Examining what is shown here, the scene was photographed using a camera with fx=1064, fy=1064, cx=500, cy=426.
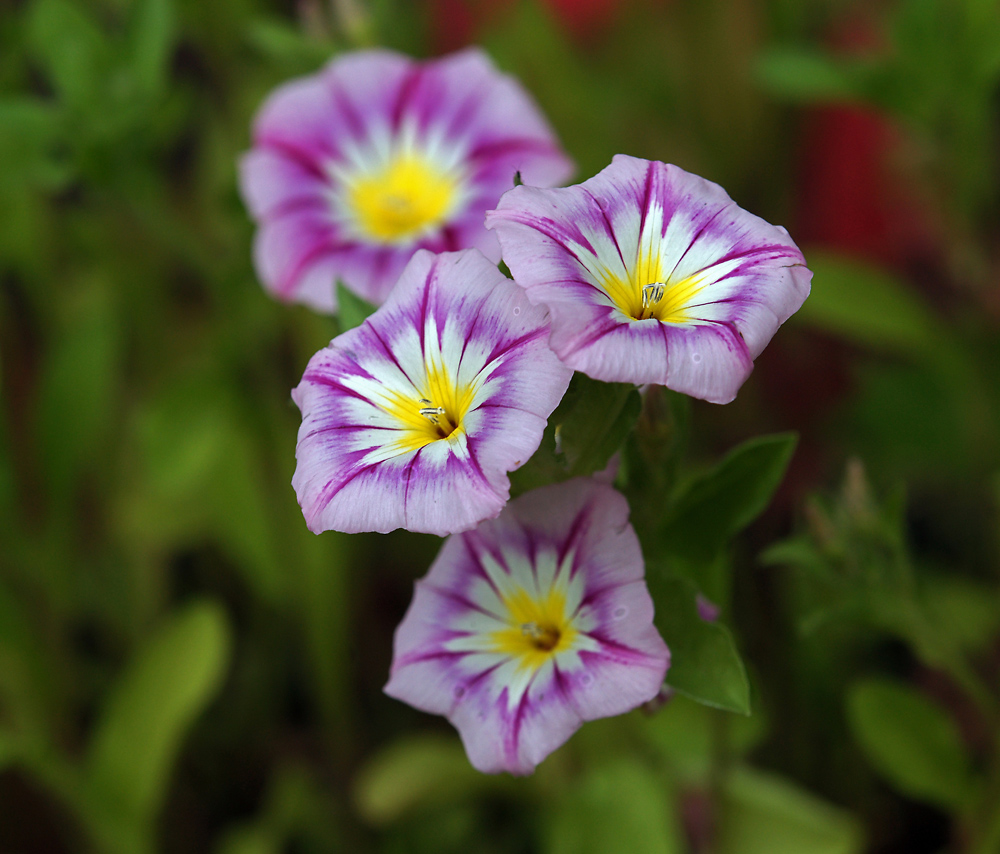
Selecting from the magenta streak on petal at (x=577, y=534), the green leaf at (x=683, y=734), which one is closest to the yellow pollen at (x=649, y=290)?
the magenta streak on petal at (x=577, y=534)

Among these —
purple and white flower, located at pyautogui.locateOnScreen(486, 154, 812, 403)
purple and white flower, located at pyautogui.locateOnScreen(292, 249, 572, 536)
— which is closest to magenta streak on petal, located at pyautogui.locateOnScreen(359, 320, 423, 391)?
purple and white flower, located at pyautogui.locateOnScreen(292, 249, 572, 536)

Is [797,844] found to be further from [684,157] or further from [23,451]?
[23,451]

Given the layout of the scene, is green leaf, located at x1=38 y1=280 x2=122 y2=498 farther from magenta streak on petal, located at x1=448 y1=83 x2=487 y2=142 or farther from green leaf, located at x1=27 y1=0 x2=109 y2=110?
magenta streak on petal, located at x1=448 y1=83 x2=487 y2=142

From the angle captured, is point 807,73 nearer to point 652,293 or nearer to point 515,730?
point 652,293

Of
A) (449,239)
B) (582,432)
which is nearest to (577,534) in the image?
(582,432)

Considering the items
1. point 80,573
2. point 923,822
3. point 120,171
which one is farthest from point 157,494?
point 923,822

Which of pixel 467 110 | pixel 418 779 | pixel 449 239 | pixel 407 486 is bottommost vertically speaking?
pixel 418 779

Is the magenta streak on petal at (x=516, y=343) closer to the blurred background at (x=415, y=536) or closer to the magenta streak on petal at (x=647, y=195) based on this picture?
the magenta streak on petal at (x=647, y=195)
